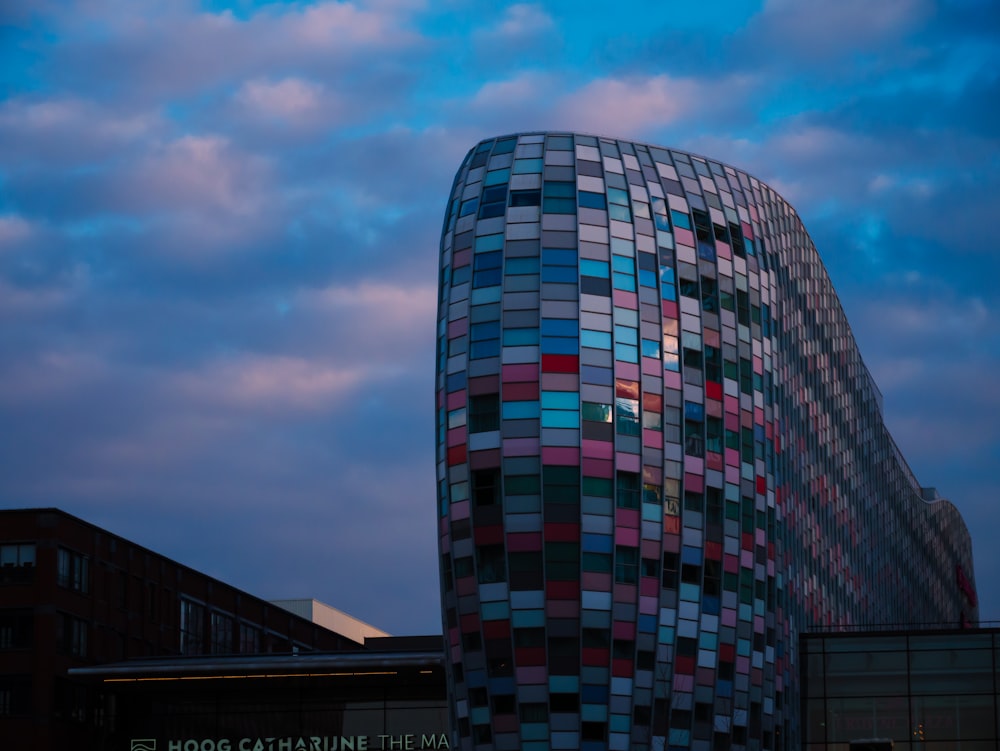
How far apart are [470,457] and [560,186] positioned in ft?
57.5

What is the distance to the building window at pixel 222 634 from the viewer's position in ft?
487

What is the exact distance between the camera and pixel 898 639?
118 m

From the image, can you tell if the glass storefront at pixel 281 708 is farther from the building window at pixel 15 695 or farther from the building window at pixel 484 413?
the building window at pixel 484 413

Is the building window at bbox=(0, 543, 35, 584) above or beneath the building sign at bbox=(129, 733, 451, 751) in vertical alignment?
above

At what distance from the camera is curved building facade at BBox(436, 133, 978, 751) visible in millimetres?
102562

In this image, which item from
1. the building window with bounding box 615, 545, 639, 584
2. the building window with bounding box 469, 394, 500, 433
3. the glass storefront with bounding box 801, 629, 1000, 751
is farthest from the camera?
the glass storefront with bounding box 801, 629, 1000, 751

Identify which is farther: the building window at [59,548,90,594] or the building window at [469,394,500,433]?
the building window at [59,548,90,594]

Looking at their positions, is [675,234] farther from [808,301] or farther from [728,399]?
[808,301]

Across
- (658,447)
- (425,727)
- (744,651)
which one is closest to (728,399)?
(658,447)

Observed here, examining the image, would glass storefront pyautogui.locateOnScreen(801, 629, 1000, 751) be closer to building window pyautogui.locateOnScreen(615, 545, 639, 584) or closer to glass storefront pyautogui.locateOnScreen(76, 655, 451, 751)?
building window pyautogui.locateOnScreen(615, 545, 639, 584)

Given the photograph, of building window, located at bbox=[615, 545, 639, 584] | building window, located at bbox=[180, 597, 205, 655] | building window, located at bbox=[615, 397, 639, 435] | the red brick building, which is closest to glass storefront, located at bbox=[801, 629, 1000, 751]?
building window, located at bbox=[615, 545, 639, 584]

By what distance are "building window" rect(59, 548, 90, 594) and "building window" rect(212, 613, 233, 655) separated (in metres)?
21.3

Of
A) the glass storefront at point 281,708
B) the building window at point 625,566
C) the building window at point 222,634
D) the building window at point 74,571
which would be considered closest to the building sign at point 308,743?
the glass storefront at point 281,708

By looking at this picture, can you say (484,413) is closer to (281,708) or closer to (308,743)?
(281,708)
